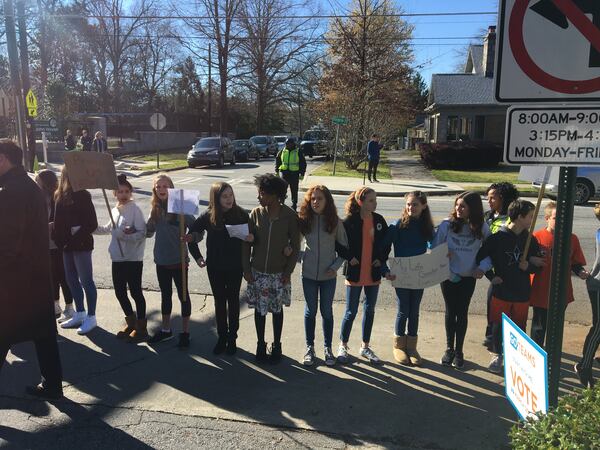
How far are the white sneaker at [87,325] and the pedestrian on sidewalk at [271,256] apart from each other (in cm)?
184

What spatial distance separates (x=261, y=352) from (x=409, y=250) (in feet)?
5.33

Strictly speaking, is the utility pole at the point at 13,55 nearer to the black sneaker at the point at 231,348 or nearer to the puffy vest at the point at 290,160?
the puffy vest at the point at 290,160

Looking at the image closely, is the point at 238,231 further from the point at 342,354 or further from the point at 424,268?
Result: the point at 424,268

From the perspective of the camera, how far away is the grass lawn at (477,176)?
20.9 meters

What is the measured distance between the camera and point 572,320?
5.51m

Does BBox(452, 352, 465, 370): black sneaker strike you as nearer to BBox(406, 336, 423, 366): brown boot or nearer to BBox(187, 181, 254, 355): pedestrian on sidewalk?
BBox(406, 336, 423, 366): brown boot

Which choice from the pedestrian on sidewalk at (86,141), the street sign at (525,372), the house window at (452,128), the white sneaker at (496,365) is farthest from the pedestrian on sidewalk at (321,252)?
the house window at (452,128)

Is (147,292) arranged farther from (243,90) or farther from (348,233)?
(243,90)

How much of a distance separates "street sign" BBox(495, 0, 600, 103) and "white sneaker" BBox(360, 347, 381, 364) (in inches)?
113

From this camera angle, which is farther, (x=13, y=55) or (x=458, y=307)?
(x=13, y=55)

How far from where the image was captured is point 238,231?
14.1ft

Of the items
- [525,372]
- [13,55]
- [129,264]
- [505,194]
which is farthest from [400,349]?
[13,55]

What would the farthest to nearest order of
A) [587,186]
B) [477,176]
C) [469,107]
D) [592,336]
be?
[469,107], [477,176], [587,186], [592,336]

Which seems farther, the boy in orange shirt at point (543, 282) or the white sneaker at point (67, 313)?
the white sneaker at point (67, 313)
